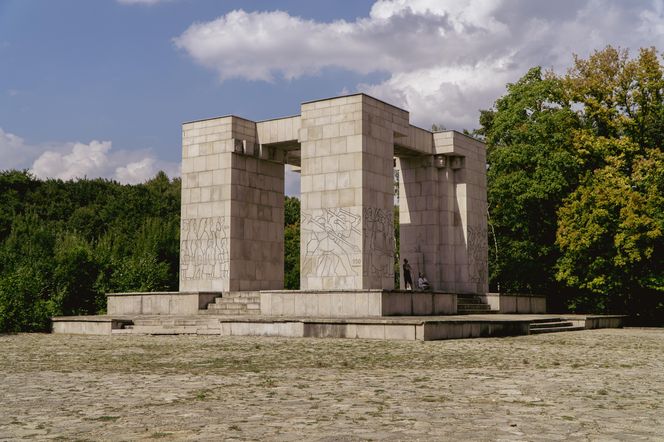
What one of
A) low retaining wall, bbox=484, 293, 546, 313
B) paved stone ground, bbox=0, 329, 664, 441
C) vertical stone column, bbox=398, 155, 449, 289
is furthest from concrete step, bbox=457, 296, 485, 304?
paved stone ground, bbox=0, 329, 664, 441

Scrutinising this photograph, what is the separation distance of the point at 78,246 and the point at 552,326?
20014 millimetres

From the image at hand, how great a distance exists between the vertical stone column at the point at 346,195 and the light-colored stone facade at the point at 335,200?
0.12ft

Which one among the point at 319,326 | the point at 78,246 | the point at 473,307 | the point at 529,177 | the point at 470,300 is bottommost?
the point at 319,326

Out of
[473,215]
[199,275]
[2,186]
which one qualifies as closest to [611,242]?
[473,215]

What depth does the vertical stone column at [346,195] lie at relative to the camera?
25.4 metres

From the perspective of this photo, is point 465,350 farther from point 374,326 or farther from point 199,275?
point 199,275

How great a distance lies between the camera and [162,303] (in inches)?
1046

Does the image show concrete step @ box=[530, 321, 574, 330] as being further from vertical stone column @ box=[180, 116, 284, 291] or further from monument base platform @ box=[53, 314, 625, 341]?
vertical stone column @ box=[180, 116, 284, 291]

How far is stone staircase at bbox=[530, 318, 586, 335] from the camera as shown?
76.4ft

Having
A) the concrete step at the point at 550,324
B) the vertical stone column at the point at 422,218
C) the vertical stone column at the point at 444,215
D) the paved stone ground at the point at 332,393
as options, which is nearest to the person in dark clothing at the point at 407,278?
the vertical stone column at the point at 422,218

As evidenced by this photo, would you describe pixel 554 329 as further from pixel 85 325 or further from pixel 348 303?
pixel 85 325

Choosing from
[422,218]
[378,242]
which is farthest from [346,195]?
[422,218]

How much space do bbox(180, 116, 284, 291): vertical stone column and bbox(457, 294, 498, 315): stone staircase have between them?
8059mm

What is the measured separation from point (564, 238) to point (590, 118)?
732 centimetres
